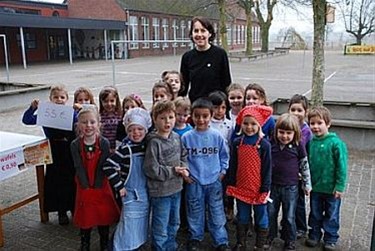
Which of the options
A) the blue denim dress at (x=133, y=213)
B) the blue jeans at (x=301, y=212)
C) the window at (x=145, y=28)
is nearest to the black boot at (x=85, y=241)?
the blue denim dress at (x=133, y=213)

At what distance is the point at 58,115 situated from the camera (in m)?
3.59

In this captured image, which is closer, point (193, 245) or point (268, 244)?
point (193, 245)

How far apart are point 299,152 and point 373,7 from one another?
5244 cm

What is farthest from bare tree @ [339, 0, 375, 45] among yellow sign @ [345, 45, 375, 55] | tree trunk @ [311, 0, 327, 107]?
tree trunk @ [311, 0, 327, 107]

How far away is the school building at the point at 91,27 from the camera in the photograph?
30967 millimetres

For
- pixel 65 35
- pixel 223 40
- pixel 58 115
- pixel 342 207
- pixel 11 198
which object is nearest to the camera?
pixel 58 115

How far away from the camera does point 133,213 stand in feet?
10.6

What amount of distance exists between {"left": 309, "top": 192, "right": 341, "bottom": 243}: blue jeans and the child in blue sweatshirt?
0.81m

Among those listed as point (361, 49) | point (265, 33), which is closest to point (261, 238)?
point (361, 49)

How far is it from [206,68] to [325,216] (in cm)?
175

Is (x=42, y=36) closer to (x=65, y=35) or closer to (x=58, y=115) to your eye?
(x=65, y=35)

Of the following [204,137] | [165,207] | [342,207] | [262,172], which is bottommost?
[342,207]

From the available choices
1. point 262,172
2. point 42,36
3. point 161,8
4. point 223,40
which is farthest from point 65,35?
point 262,172

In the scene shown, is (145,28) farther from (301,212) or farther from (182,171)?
(182,171)
